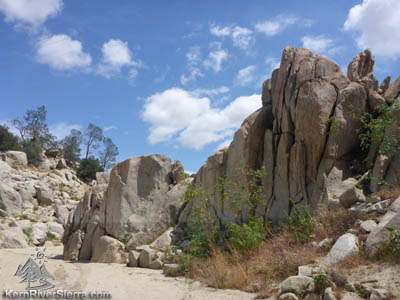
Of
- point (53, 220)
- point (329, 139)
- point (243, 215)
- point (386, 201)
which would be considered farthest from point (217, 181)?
point (53, 220)

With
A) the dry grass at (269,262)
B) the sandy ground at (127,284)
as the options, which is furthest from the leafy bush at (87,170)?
the dry grass at (269,262)

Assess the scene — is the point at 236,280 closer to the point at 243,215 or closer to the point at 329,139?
the point at 243,215

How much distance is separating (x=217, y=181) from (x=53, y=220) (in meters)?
16.0

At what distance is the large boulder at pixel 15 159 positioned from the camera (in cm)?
3319

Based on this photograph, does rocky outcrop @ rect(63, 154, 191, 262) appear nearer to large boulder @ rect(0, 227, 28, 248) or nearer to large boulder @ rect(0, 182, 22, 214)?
large boulder @ rect(0, 227, 28, 248)

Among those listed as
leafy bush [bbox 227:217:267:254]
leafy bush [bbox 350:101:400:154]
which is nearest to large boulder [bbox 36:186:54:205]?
leafy bush [bbox 227:217:267:254]

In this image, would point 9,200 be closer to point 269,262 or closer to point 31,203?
point 31,203

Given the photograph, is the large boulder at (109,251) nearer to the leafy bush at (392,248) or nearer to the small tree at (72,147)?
the leafy bush at (392,248)

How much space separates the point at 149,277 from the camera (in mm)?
9422

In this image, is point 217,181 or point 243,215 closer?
point 243,215

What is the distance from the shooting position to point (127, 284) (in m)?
8.41

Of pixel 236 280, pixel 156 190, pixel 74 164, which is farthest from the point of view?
pixel 74 164

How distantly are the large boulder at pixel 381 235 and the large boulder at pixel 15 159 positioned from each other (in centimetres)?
3354

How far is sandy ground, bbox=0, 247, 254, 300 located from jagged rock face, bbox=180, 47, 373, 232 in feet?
11.3
